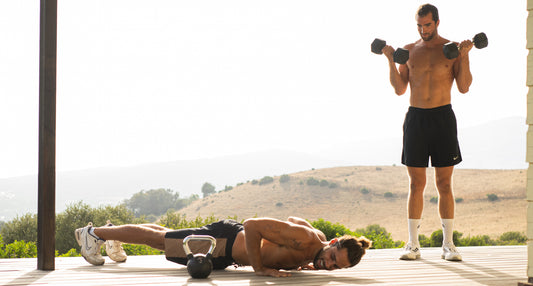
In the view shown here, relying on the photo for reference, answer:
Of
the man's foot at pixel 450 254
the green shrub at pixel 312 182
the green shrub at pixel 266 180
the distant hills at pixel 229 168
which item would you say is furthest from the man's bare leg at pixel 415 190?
the green shrub at pixel 266 180

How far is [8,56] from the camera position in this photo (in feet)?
154

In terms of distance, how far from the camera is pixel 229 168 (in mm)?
53031

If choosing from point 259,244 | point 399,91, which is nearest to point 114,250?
point 259,244

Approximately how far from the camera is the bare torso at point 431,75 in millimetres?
3918

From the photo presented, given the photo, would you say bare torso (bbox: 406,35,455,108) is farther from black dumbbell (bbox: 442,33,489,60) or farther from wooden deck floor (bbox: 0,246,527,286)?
wooden deck floor (bbox: 0,246,527,286)

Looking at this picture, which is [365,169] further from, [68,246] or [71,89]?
[68,246]

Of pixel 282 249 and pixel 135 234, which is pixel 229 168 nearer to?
pixel 135 234

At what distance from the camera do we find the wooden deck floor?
112 inches

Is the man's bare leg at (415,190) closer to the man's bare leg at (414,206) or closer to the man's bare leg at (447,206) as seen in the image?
the man's bare leg at (414,206)

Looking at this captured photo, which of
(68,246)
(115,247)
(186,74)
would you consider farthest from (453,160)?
(186,74)

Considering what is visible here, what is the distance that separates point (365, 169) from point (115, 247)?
3953cm

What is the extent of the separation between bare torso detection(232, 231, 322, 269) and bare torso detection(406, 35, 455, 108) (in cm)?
150

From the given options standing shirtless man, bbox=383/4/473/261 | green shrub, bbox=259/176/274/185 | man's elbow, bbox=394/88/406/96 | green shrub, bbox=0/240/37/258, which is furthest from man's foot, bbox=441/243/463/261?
green shrub, bbox=259/176/274/185

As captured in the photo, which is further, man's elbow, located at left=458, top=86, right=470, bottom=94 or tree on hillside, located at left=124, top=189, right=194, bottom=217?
tree on hillside, located at left=124, top=189, right=194, bottom=217
